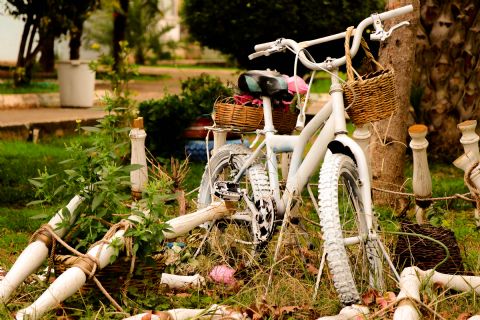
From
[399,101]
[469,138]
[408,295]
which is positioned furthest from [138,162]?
[399,101]

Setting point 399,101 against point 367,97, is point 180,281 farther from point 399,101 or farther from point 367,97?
point 399,101

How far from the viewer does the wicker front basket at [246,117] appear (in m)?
5.54

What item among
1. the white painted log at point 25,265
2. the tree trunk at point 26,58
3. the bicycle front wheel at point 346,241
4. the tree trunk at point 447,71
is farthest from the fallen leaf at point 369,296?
the tree trunk at point 26,58

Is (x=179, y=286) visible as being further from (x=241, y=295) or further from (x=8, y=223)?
(x=8, y=223)

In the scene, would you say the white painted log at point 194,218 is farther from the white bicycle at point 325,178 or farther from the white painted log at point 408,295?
the white painted log at point 408,295

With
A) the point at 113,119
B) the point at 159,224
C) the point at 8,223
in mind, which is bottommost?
the point at 8,223

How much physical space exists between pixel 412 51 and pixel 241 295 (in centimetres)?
314

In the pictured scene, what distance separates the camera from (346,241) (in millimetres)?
4688

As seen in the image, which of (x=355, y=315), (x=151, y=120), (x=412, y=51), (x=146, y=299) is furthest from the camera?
(x=151, y=120)

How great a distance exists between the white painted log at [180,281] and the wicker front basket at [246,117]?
0.87 metres

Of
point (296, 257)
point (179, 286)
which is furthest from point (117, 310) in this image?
point (296, 257)

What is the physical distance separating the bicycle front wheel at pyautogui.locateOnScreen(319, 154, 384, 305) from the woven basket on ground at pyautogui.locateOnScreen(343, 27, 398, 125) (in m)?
0.24

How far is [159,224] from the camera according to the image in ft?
15.6

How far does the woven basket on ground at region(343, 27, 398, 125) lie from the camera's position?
4.94 m
